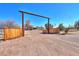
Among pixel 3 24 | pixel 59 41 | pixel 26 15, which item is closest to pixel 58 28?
pixel 59 41

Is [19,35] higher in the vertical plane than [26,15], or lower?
lower

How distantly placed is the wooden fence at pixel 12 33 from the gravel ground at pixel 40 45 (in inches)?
5.1

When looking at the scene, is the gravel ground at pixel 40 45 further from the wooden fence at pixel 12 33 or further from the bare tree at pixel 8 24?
the bare tree at pixel 8 24

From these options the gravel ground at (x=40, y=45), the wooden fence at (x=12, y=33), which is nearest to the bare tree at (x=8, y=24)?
the wooden fence at (x=12, y=33)

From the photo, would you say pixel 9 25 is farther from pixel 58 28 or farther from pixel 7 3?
pixel 58 28

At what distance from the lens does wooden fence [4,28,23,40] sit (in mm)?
6871

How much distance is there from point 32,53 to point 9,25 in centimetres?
95

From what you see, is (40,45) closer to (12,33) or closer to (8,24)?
(12,33)

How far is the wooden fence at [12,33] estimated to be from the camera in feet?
22.5

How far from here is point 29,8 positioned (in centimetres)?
676

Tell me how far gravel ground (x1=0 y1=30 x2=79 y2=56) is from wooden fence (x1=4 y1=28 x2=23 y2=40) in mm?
130

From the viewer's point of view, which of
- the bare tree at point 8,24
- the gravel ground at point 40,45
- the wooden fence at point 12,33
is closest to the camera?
the gravel ground at point 40,45

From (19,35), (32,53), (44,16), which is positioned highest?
(44,16)

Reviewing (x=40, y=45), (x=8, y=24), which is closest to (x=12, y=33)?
(x=8, y=24)
